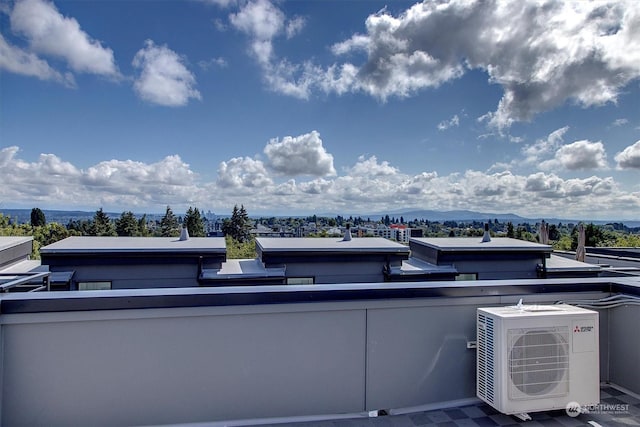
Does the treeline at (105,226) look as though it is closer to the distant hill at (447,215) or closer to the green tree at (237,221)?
the green tree at (237,221)

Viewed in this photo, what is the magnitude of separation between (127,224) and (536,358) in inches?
1491

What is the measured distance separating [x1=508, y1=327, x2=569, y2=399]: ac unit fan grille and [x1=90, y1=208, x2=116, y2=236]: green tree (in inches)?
1384

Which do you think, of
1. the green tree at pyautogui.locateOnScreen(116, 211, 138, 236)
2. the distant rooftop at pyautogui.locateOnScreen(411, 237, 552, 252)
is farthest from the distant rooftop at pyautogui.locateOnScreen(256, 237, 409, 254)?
the green tree at pyautogui.locateOnScreen(116, 211, 138, 236)

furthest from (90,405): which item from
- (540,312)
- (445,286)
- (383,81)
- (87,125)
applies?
(87,125)

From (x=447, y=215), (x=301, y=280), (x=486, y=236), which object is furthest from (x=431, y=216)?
(x=301, y=280)

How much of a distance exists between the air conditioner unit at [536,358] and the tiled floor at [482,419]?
0.32 ft

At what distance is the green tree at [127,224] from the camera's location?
110 feet

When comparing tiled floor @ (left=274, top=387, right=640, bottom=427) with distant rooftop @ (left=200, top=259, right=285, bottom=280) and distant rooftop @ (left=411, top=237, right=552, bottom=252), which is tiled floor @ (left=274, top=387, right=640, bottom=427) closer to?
distant rooftop @ (left=200, top=259, right=285, bottom=280)

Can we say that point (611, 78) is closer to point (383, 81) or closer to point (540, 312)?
point (383, 81)

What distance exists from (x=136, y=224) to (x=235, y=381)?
37998 millimetres

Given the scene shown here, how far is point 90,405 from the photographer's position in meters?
1.63

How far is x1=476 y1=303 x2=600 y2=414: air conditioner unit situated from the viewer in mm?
1757

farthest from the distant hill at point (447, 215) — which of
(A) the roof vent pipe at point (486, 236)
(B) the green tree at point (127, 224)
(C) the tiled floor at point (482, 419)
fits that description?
(B) the green tree at point (127, 224)

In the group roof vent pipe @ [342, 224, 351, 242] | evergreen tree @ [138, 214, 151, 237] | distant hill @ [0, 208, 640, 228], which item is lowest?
evergreen tree @ [138, 214, 151, 237]
